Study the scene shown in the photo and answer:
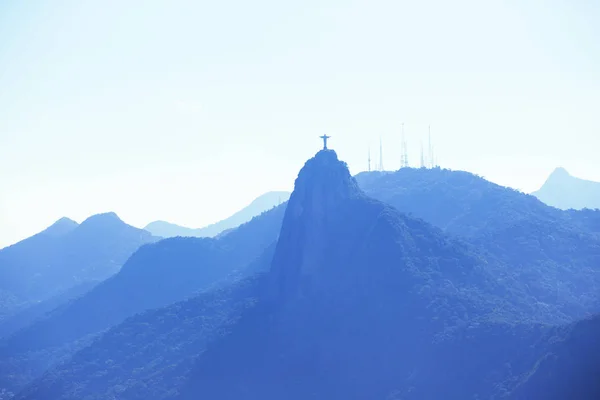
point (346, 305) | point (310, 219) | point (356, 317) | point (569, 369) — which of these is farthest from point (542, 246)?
point (569, 369)

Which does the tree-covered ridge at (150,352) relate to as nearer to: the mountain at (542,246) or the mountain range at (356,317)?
the mountain range at (356,317)

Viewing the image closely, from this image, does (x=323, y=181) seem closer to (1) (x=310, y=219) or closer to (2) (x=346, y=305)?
(1) (x=310, y=219)

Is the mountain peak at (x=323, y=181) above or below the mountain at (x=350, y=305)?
above

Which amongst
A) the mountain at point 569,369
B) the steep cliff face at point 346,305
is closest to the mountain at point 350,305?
the steep cliff face at point 346,305

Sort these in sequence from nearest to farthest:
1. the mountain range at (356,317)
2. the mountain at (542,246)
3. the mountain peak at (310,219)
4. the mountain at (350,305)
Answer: the mountain range at (356,317) → the mountain at (350,305) → the mountain at (542,246) → the mountain peak at (310,219)

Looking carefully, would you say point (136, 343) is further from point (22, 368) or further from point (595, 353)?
point (595, 353)

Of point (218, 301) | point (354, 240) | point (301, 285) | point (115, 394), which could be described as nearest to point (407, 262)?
point (354, 240)

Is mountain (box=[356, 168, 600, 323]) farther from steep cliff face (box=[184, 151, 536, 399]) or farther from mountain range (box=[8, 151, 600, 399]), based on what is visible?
steep cliff face (box=[184, 151, 536, 399])

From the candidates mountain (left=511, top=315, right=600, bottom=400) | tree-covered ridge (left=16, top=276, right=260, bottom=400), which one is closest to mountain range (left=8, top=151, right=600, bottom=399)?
tree-covered ridge (left=16, top=276, right=260, bottom=400)
